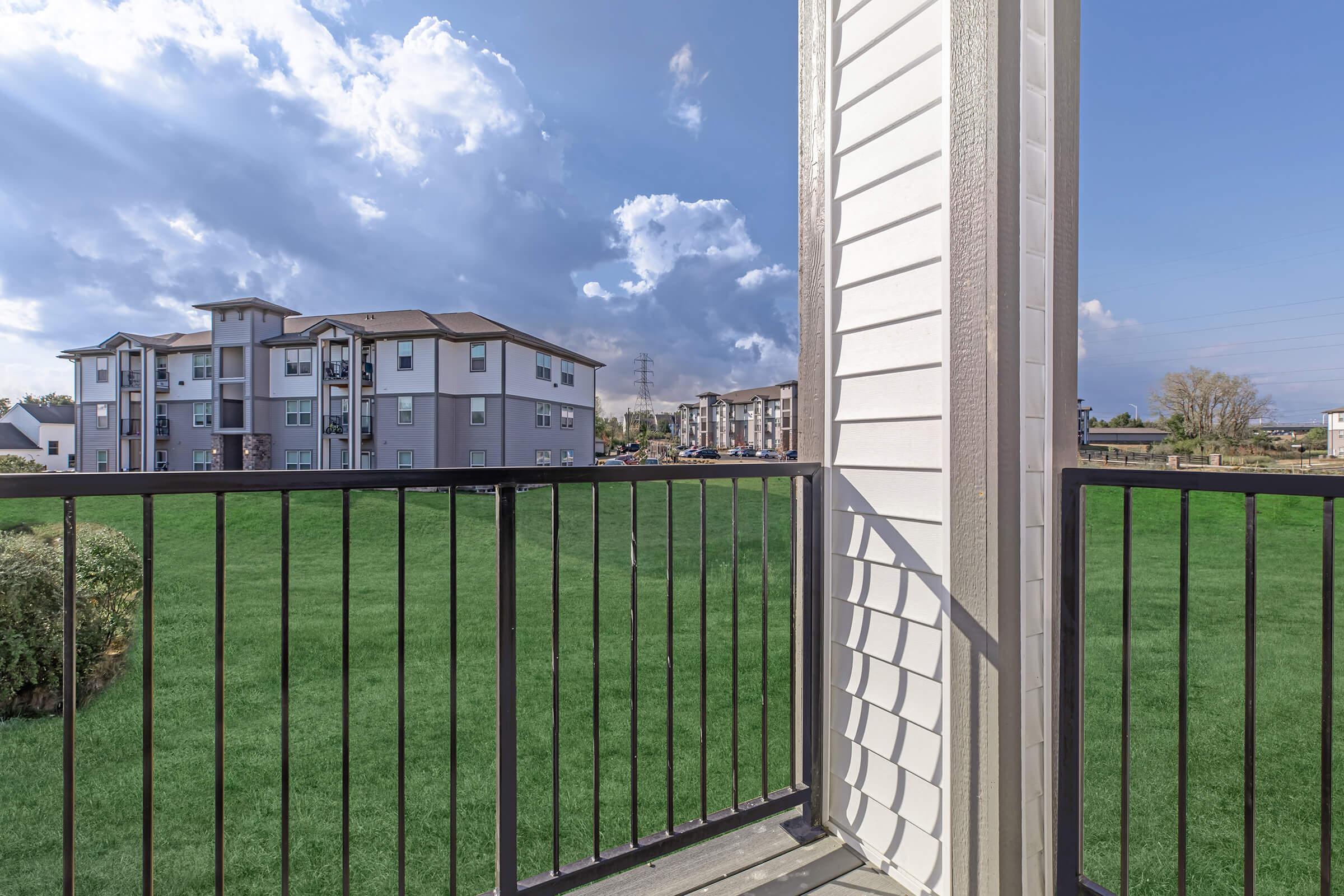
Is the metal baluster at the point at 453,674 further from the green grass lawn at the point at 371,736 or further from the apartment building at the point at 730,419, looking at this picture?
the apartment building at the point at 730,419

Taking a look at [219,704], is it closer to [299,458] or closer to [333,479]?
[333,479]

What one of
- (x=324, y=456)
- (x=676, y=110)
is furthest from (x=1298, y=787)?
(x=324, y=456)

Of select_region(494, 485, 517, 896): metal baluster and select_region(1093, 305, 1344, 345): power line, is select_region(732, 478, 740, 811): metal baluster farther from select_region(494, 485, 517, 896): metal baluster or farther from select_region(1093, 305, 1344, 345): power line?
select_region(1093, 305, 1344, 345): power line

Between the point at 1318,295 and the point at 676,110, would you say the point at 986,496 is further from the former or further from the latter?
the point at 676,110

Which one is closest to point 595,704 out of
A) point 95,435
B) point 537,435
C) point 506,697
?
point 506,697

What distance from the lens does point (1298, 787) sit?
2.05 meters

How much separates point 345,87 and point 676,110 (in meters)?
8.05

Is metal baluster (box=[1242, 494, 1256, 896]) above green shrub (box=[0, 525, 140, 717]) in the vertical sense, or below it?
above

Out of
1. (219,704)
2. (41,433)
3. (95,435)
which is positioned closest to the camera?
(219,704)

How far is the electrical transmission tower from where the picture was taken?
419 inches

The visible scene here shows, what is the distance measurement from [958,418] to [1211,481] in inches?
15.9

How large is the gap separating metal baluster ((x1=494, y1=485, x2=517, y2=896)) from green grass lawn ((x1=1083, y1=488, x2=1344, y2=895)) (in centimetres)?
125

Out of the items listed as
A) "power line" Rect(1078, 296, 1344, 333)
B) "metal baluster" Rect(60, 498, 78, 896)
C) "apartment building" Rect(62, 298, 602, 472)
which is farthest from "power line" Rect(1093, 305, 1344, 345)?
"apartment building" Rect(62, 298, 602, 472)

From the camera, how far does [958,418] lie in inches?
46.6
